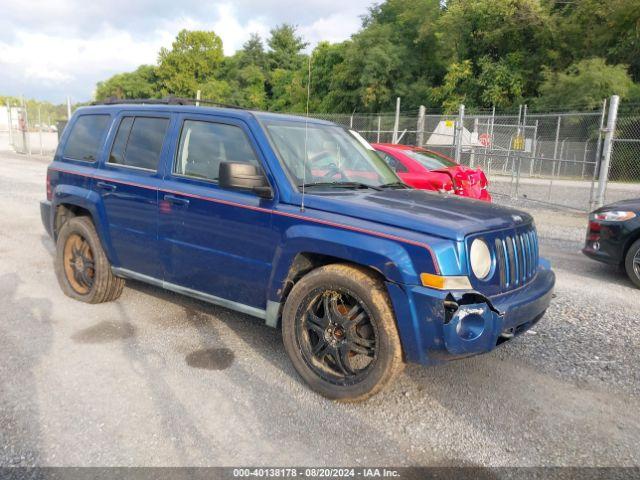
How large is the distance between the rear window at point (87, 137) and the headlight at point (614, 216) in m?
5.75

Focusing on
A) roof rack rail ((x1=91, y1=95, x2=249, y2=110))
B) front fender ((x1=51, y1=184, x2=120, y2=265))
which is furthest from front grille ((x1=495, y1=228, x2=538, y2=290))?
front fender ((x1=51, y1=184, x2=120, y2=265))

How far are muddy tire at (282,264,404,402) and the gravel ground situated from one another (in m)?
0.17

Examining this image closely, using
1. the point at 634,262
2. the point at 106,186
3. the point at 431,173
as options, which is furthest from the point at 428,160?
the point at 106,186

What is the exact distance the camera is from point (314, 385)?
11.8 ft

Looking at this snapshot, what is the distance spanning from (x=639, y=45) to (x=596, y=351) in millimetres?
32099

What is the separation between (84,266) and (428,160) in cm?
624

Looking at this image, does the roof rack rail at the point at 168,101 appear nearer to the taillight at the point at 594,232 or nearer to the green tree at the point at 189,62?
the taillight at the point at 594,232

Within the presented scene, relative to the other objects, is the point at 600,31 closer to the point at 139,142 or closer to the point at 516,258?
the point at 516,258

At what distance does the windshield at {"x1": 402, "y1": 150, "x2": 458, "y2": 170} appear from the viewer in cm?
927

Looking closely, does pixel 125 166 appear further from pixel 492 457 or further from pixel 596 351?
pixel 596 351

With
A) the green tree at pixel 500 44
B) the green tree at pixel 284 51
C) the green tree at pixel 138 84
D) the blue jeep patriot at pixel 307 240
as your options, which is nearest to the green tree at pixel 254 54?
the green tree at pixel 284 51

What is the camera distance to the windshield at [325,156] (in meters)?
3.93

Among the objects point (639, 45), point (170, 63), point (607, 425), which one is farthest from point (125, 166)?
point (170, 63)

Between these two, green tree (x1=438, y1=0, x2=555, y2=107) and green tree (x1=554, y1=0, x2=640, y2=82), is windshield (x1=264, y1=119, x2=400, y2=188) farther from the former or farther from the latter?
green tree (x1=554, y1=0, x2=640, y2=82)
